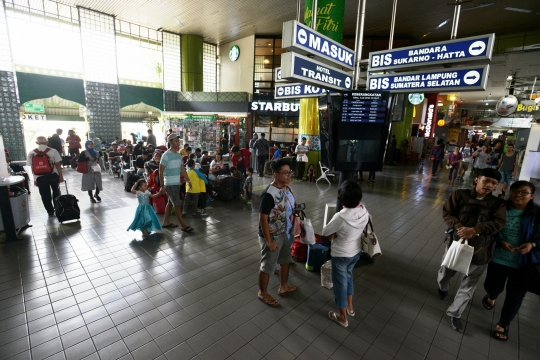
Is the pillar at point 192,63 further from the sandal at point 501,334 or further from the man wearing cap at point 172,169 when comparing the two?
the sandal at point 501,334

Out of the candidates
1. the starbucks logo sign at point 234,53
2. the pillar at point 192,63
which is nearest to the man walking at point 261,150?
the pillar at point 192,63

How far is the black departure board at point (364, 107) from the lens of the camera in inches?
166

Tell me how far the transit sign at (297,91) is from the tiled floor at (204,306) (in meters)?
2.91

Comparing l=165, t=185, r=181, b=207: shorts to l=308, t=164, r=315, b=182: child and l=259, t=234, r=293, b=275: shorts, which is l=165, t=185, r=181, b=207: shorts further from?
l=308, t=164, r=315, b=182: child

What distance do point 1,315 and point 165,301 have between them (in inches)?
67.0

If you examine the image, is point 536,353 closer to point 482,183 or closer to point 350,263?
point 482,183

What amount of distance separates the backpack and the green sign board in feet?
36.5

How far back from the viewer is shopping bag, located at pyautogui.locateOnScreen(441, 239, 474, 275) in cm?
271

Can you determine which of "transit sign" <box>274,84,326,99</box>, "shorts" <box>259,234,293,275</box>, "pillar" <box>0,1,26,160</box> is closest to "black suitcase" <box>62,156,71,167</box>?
"pillar" <box>0,1,26,160</box>

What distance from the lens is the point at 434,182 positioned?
466 inches

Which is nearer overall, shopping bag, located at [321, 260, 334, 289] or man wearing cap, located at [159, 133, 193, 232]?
shopping bag, located at [321, 260, 334, 289]

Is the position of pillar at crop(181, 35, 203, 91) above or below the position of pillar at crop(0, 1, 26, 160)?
above

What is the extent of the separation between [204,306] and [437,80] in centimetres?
440

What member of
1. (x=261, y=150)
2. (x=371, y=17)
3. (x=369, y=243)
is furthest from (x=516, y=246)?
(x=371, y=17)
